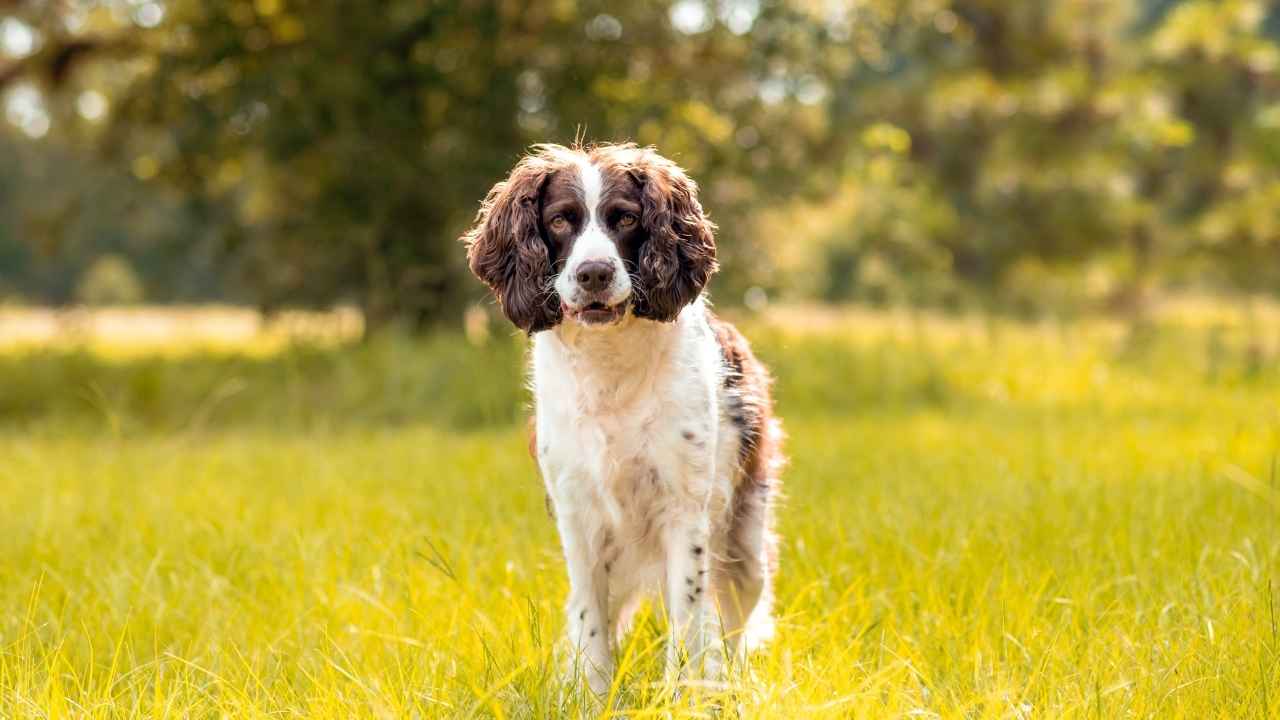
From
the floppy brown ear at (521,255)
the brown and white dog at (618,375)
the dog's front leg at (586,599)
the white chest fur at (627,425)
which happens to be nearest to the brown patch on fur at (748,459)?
the brown and white dog at (618,375)

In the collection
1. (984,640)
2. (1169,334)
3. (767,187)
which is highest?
(767,187)

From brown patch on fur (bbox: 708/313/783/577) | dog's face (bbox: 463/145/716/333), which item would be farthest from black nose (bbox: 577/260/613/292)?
brown patch on fur (bbox: 708/313/783/577)

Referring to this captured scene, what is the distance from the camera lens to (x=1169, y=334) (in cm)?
1509

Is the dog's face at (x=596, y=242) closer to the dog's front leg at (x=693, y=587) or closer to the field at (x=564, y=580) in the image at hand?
the dog's front leg at (x=693, y=587)

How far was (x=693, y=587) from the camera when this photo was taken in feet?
10.4

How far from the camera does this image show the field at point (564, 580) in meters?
2.81

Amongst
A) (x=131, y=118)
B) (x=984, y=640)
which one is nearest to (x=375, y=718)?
(x=984, y=640)

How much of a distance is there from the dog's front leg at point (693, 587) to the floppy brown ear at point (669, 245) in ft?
1.88

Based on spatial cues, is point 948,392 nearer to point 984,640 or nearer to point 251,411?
point 251,411

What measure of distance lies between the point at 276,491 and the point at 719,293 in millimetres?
5903

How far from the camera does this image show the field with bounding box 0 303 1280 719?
9.21 feet

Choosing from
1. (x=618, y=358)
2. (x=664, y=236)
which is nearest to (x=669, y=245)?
(x=664, y=236)

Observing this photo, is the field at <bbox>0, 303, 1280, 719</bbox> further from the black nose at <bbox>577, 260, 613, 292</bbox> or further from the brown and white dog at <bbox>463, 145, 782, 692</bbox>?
the black nose at <bbox>577, 260, 613, 292</bbox>

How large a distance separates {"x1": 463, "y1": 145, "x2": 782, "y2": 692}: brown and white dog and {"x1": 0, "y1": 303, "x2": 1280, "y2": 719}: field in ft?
0.58
